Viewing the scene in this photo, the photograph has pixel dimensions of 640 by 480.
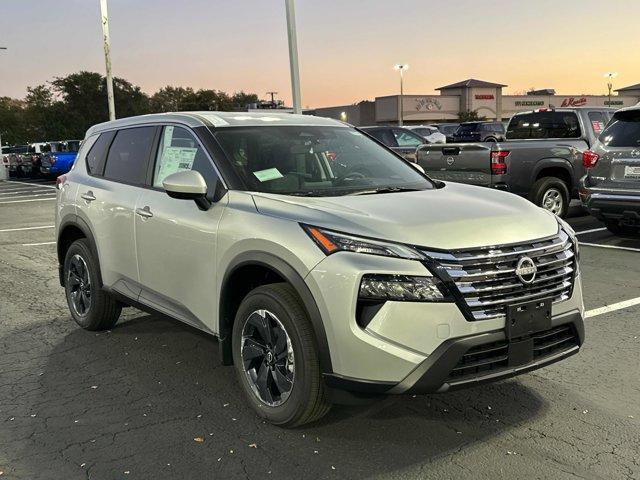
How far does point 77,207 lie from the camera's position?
17.7ft

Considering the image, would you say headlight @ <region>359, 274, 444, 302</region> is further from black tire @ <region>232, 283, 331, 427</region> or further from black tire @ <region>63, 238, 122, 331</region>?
black tire @ <region>63, 238, 122, 331</region>

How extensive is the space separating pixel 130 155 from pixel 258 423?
244 centimetres

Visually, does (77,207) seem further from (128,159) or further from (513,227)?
(513,227)

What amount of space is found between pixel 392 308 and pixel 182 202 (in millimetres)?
1787

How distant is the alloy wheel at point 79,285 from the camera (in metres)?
5.41

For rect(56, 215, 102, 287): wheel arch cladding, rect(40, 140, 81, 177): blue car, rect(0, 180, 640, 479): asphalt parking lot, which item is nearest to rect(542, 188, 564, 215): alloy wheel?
rect(0, 180, 640, 479): asphalt parking lot

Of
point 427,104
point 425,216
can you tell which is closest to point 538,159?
point 425,216

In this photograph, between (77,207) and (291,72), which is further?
(291,72)

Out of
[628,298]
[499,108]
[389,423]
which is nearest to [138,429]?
[389,423]

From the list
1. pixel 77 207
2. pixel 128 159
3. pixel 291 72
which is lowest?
pixel 77 207

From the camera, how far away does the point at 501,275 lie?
3.12 metres

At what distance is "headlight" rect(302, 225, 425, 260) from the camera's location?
9.90 feet

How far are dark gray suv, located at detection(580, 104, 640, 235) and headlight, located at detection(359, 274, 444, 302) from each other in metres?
6.38

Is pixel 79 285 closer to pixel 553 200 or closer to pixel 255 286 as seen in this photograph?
pixel 255 286
